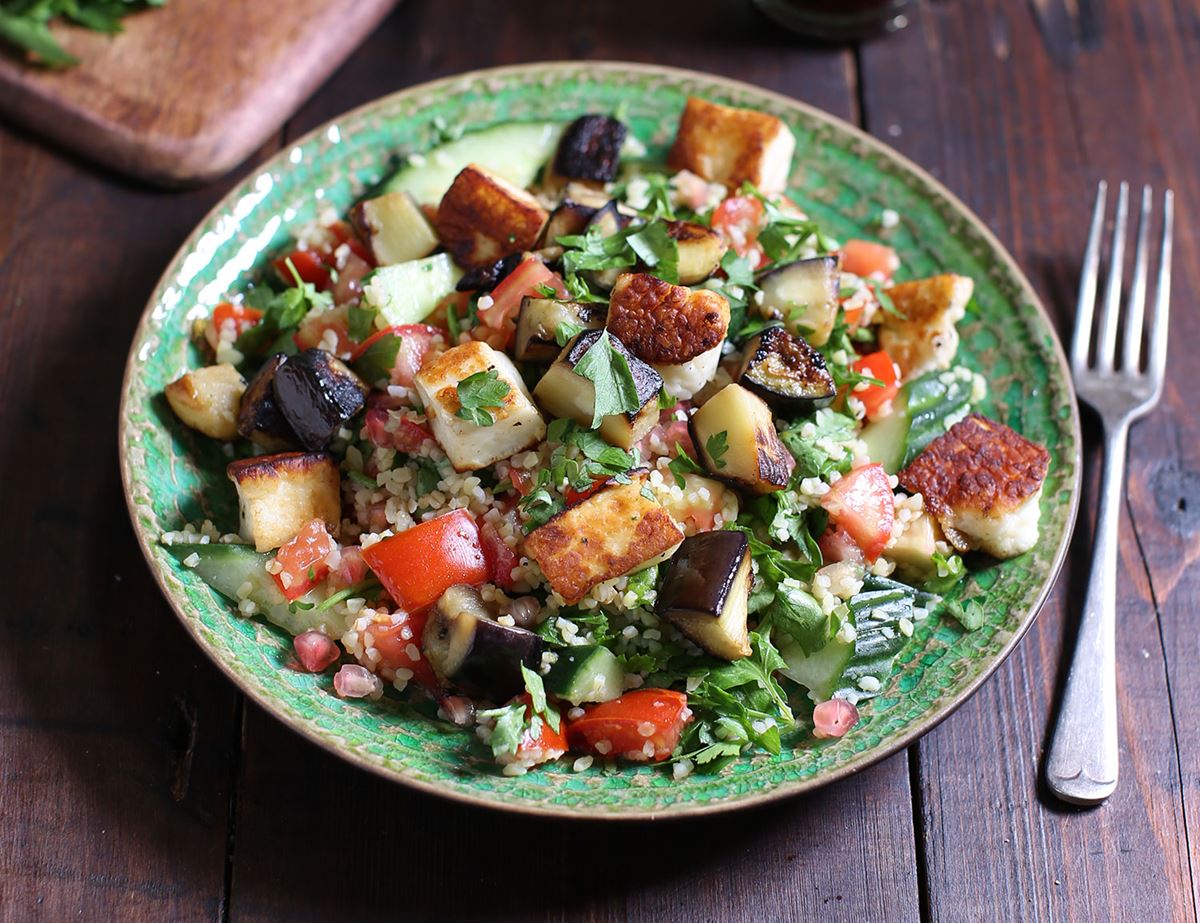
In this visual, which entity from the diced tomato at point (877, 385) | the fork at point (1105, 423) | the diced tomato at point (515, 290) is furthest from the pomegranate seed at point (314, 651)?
the fork at point (1105, 423)

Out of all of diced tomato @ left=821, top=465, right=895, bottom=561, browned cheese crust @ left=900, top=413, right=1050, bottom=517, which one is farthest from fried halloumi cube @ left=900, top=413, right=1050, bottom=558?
diced tomato @ left=821, top=465, right=895, bottom=561

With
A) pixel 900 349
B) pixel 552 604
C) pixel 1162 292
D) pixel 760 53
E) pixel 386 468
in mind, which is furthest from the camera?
pixel 760 53

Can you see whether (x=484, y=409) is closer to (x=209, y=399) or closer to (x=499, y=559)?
(x=499, y=559)

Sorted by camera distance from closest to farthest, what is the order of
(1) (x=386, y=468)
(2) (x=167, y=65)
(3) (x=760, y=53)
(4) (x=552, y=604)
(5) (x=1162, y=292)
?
1. (4) (x=552, y=604)
2. (1) (x=386, y=468)
3. (5) (x=1162, y=292)
4. (2) (x=167, y=65)
5. (3) (x=760, y=53)

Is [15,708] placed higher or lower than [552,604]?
lower

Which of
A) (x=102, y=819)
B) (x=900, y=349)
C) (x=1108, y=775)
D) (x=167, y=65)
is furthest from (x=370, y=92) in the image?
(x=1108, y=775)

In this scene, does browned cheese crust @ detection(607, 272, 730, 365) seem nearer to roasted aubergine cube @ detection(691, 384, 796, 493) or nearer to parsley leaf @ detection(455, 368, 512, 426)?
roasted aubergine cube @ detection(691, 384, 796, 493)

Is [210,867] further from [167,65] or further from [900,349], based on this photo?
[167,65]
